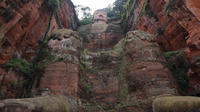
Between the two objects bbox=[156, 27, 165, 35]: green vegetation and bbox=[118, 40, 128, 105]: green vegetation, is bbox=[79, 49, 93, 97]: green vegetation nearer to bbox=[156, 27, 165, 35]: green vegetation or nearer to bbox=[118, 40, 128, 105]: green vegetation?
bbox=[118, 40, 128, 105]: green vegetation

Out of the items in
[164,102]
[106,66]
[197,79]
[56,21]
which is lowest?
[164,102]

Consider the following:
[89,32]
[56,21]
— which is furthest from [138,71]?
[89,32]

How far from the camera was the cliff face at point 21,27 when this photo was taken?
6.36m

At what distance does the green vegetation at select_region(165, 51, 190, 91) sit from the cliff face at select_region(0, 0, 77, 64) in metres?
8.23

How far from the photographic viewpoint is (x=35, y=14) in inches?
367

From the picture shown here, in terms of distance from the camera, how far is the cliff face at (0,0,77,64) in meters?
6.36

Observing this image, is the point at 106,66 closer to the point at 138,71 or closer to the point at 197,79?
the point at 138,71

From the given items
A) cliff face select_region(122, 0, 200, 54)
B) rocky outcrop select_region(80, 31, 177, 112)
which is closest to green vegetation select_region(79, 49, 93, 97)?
rocky outcrop select_region(80, 31, 177, 112)

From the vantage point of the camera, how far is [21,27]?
8.38m

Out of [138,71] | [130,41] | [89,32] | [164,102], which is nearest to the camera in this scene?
[164,102]

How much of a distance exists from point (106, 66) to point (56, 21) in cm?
783

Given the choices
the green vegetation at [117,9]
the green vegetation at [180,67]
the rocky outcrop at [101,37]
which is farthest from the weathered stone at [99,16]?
the green vegetation at [180,67]

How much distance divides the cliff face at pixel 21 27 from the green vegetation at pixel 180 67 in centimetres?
823

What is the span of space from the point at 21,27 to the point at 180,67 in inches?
367
